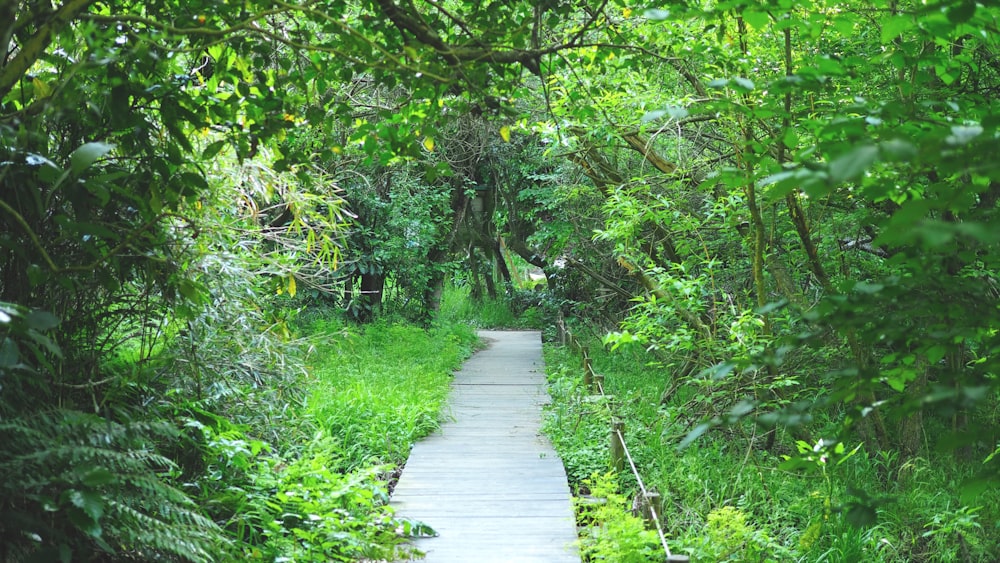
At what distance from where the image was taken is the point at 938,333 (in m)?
1.86

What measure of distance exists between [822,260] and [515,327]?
1281 cm

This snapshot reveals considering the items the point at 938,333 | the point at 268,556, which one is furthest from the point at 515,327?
the point at 938,333

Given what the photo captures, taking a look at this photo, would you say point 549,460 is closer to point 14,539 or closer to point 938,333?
point 14,539

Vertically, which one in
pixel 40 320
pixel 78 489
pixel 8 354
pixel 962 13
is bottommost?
pixel 78 489

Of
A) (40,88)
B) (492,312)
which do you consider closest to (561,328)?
(492,312)

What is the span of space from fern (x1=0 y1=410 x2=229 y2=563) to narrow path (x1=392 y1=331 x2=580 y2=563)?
196 cm

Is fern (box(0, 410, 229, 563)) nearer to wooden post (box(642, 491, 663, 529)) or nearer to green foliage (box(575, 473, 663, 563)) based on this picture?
green foliage (box(575, 473, 663, 563))

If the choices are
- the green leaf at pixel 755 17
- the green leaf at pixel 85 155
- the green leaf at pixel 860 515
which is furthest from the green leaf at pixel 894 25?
the green leaf at pixel 85 155

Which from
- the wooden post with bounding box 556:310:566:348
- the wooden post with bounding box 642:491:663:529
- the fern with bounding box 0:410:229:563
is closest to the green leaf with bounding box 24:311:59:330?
the fern with bounding box 0:410:229:563

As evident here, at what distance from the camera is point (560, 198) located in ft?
33.2

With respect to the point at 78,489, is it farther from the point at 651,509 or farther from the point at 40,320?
the point at 651,509

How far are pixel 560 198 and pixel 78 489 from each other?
768 cm

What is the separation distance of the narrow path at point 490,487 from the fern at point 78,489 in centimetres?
196

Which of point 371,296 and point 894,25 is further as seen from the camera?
point 371,296
